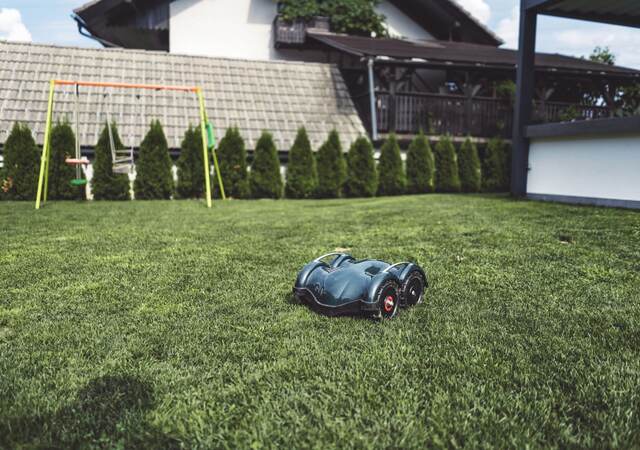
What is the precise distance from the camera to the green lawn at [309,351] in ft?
5.32

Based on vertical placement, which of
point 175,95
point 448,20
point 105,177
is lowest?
point 105,177

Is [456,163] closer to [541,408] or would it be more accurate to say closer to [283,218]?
[283,218]

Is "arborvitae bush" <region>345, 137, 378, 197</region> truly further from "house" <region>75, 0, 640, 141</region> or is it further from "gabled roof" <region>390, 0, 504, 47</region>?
"gabled roof" <region>390, 0, 504, 47</region>

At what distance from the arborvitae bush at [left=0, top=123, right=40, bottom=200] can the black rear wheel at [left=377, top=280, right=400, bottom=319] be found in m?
9.55

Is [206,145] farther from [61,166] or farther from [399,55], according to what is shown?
[399,55]

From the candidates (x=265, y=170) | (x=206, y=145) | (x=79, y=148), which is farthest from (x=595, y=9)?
(x=79, y=148)

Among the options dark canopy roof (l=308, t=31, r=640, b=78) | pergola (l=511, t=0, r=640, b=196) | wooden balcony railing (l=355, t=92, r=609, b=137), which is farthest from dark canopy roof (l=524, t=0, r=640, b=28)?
wooden balcony railing (l=355, t=92, r=609, b=137)

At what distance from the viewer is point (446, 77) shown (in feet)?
51.2

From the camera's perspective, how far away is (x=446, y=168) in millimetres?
11930

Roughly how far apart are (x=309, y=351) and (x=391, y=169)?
32.5ft

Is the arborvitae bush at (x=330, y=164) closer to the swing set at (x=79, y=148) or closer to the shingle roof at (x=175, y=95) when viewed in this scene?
the shingle roof at (x=175, y=95)

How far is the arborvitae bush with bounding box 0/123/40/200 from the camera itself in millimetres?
9891

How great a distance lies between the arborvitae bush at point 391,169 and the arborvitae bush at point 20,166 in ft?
24.1

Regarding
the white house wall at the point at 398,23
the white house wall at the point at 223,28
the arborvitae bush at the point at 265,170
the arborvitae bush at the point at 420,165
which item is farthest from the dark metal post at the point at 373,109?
the white house wall at the point at 398,23
